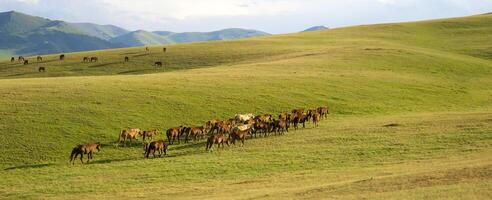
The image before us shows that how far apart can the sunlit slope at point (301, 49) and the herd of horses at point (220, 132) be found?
36634mm

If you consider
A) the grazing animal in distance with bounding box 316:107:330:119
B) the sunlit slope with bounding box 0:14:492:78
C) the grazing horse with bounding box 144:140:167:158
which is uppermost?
the sunlit slope with bounding box 0:14:492:78

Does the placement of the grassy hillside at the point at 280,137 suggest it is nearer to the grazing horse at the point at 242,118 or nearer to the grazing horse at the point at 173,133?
the grazing horse at the point at 173,133

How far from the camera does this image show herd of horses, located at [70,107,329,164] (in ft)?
101

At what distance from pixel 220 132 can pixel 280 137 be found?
4303 millimetres

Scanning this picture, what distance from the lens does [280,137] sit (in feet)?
112

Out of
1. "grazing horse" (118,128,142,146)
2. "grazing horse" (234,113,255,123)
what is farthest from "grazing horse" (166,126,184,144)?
"grazing horse" (234,113,255,123)

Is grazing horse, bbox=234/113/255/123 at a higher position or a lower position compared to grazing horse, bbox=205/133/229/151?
higher

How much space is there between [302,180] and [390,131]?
1205cm

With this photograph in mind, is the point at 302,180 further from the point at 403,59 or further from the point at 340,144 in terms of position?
the point at 403,59

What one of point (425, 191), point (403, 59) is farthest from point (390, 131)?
point (403, 59)

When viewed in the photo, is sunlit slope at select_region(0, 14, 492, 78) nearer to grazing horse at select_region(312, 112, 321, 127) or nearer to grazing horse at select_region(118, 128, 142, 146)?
grazing horse at select_region(312, 112, 321, 127)

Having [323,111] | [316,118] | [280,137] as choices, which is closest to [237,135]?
[280,137]

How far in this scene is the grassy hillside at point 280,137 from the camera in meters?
22.7

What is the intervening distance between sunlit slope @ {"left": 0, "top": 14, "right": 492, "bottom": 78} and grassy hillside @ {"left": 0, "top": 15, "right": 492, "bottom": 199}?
3.07m
